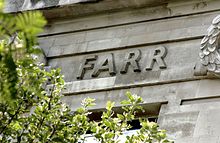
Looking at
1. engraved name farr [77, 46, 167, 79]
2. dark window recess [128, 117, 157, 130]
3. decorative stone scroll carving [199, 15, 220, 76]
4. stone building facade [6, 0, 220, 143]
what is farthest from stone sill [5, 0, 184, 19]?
dark window recess [128, 117, 157, 130]

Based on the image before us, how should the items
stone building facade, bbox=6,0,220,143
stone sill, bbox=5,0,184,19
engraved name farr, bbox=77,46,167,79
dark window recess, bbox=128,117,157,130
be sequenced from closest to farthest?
stone building facade, bbox=6,0,220,143 < dark window recess, bbox=128,117,157,130 < engraved name farr, bbox=77,46,167,79 < stone sill, bbox=5,0,184,19

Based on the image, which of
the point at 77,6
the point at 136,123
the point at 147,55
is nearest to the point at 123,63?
the point at 147,55

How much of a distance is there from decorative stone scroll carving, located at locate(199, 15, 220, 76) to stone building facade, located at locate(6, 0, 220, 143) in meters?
0.02

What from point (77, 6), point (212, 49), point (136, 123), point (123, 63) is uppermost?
point (77, 6)

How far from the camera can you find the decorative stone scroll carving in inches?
464

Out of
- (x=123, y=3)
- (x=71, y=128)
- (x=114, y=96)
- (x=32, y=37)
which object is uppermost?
(x=123, y=3)

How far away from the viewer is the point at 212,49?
1190cm

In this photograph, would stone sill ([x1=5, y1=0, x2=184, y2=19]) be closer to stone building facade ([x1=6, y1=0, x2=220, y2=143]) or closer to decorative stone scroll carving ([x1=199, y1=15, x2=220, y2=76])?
stone building facade ([x1=6, y1=0, x2=220, y2=143])

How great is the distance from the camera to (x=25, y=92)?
8906 mm

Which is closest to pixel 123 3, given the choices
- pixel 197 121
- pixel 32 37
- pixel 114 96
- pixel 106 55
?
pixel 106 55

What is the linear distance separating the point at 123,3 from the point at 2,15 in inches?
360

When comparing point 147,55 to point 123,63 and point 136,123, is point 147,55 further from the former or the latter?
point 136,123

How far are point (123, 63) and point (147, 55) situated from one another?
0.56m

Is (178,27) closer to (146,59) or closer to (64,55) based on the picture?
(146,59)
